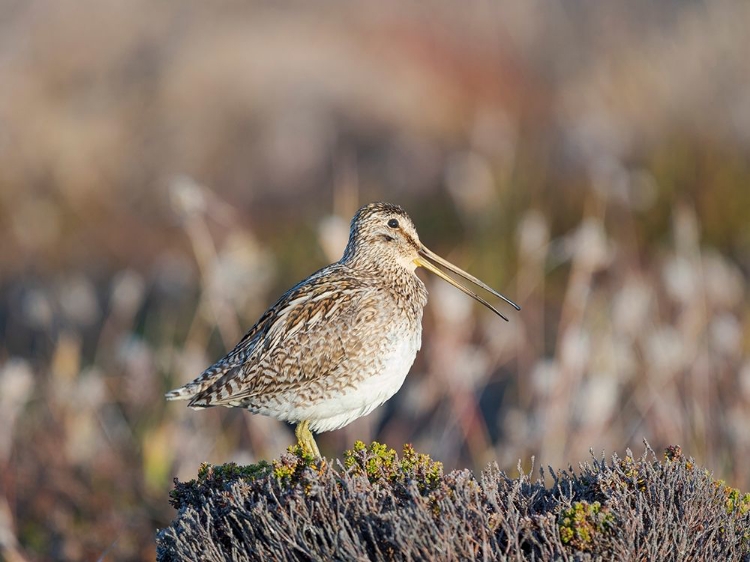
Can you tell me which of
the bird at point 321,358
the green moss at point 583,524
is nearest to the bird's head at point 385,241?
the bird at point 321,358

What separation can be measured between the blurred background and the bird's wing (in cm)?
88

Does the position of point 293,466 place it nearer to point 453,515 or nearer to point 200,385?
point 453,515

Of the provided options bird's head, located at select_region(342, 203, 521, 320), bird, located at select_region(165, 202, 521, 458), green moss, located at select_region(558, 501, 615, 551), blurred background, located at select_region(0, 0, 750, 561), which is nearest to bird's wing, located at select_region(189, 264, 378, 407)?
bird, located at select_region(165, 202, 521, 458)

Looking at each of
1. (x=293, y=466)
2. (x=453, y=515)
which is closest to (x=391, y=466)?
(x=293, y=466)

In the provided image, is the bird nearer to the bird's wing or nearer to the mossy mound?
the bird's wing

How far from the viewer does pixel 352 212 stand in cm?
925

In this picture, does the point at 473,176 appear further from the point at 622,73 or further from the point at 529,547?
the point at 529,547

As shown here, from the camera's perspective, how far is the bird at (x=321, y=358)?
511 cm

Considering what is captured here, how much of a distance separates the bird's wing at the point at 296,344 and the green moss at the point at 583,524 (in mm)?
1724

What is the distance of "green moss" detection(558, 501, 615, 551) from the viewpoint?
11.8 ft

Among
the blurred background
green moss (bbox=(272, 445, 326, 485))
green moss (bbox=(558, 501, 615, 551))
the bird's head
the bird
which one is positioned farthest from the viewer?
the blurred background

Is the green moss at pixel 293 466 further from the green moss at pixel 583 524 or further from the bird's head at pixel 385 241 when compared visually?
the bird's head at pixel 385 241

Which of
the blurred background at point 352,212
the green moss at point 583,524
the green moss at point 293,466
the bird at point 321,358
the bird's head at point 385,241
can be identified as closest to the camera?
the green moss at point 583,524

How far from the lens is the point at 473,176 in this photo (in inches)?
376
